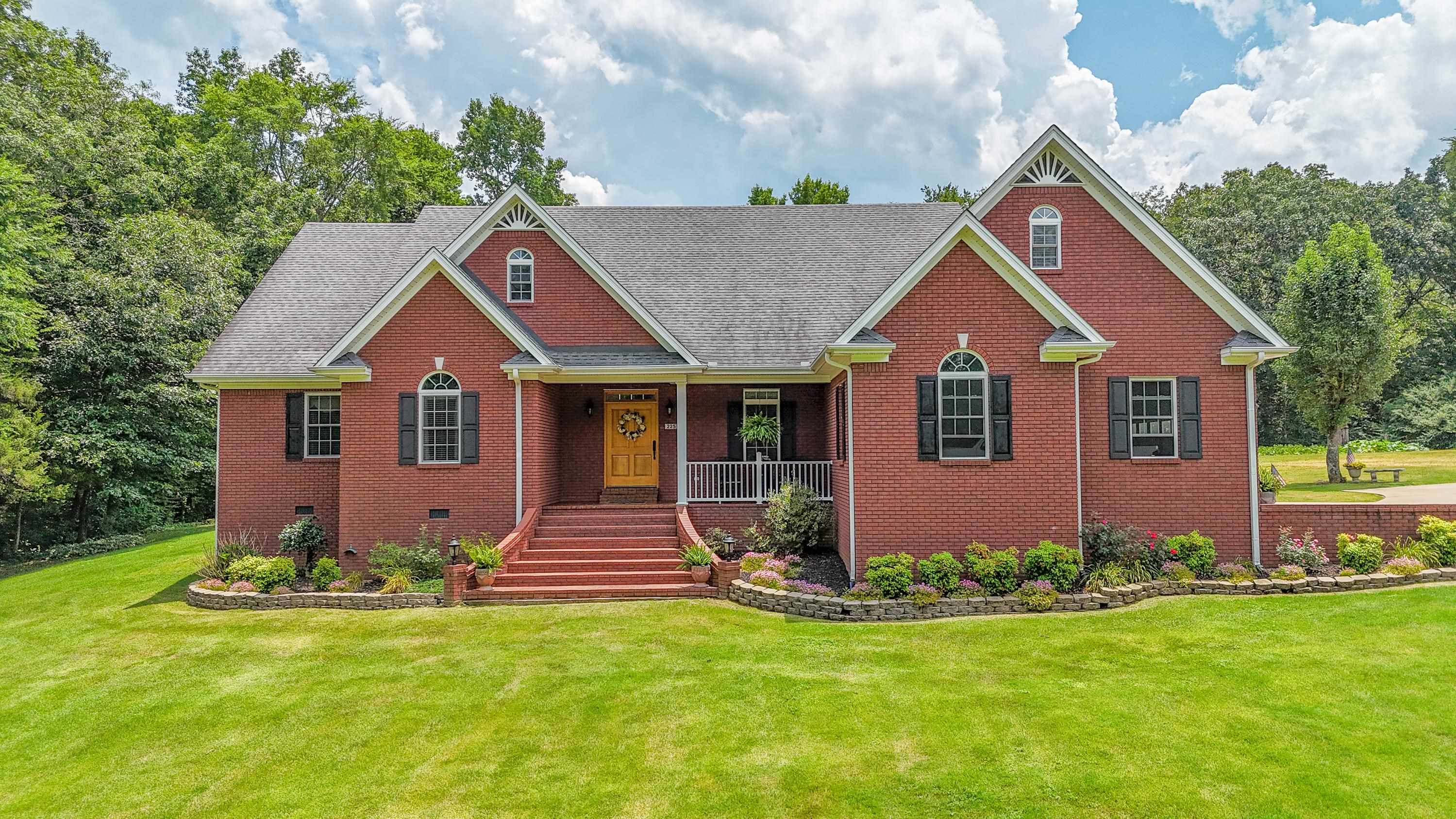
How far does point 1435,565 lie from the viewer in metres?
10.7

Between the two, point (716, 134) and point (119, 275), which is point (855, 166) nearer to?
point (716, 134)

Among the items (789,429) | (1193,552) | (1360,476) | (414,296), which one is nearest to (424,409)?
(414,296)

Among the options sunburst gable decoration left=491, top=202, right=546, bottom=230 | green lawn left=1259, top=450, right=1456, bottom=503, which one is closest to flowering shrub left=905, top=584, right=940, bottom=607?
sunburst gable decoration left=491, top=202, right=546, bottom=230

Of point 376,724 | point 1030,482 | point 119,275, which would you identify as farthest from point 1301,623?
point 119,275

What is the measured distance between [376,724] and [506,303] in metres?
9.20

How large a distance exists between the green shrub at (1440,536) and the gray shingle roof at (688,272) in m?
9.94

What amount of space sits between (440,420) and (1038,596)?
1015 cm

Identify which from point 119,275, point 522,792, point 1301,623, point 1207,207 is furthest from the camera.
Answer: point 1207,207

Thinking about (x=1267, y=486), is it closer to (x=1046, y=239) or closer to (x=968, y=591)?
(x=1046, y=239)

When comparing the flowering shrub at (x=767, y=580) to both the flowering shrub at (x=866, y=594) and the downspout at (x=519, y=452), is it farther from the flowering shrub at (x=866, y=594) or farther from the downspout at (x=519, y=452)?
the downspout at (x=519, y=452)

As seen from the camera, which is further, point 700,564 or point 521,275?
point 521,275

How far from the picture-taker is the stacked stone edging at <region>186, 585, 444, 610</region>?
1081 centimetres

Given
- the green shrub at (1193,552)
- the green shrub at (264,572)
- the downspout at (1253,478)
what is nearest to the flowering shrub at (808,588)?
the green shrub at (1193,552)

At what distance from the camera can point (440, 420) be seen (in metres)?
12.5
